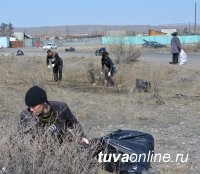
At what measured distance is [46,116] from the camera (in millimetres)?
5258

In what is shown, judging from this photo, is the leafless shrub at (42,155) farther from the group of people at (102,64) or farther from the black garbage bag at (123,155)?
the group of people at (102,64)

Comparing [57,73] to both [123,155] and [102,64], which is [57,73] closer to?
[102,64]

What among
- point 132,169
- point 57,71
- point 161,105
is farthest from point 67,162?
point 57,71

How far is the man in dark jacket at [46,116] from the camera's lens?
5.03 meters

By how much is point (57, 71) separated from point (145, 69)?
22.5 ft

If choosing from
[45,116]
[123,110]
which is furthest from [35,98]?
[123,110]

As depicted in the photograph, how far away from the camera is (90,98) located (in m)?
16.5

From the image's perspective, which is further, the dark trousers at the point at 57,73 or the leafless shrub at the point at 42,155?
the dark trousers at the point at 57,73

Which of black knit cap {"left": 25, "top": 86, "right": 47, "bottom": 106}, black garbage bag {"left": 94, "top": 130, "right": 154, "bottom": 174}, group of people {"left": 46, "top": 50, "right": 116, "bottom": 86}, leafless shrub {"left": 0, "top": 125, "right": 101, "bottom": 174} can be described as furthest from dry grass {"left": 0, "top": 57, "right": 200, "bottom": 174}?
black garbage bag {"left": 94, "top": 130, "right": 154, "bottom": 174}

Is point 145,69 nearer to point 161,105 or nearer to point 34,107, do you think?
point 161,105

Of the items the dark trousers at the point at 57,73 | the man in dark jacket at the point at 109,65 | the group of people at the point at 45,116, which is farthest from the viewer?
the dark trousers at the point at 57,73

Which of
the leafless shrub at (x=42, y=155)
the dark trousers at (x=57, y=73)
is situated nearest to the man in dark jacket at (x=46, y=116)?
the leafless shrub at (x=42, y=155)

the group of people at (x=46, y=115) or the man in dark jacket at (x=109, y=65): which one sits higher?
the group of people at (x=46, y=115)

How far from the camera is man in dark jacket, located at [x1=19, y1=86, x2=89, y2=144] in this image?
5030mm
